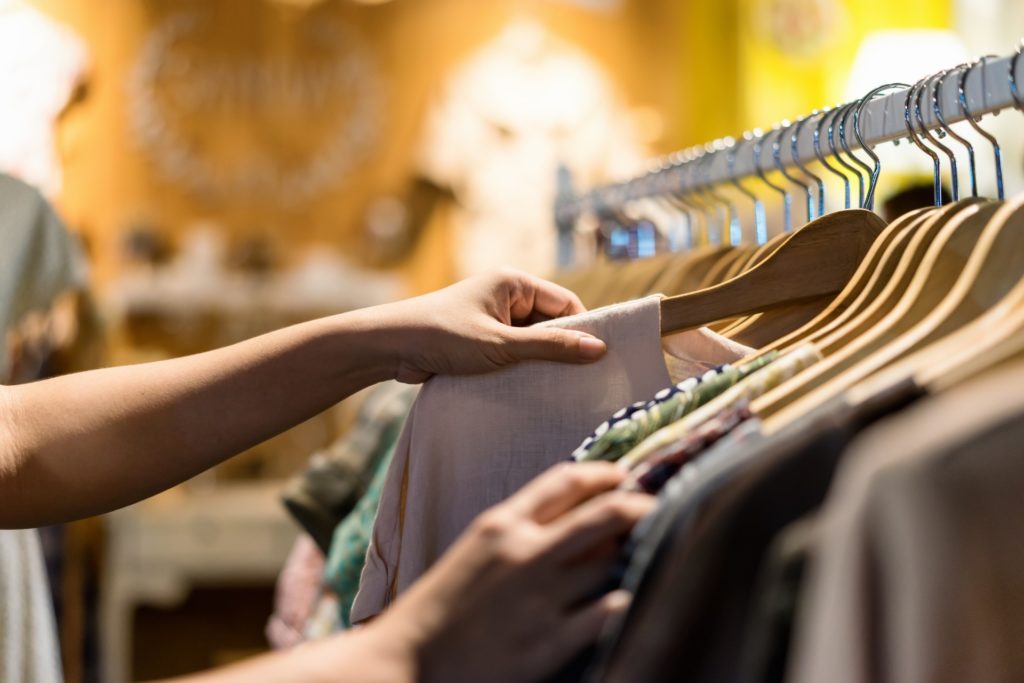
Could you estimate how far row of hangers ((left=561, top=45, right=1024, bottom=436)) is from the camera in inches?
23.1

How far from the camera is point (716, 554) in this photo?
49cm

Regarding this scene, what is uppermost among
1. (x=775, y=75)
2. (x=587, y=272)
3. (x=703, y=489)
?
(x=775, y=75)

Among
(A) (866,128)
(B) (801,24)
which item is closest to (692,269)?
(A) (866,128)

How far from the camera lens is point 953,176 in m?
0.87

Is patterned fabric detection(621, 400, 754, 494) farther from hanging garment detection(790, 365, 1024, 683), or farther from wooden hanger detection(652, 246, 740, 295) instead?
wooden hanger detection(652, 246, 740, 295)

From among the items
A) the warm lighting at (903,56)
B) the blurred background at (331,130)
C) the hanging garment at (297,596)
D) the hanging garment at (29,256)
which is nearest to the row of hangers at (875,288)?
the hanging garment at (297,596)

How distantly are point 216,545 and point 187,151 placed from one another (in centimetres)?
124

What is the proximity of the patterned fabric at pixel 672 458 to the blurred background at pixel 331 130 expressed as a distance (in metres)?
2.47

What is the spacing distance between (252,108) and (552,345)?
109 inches

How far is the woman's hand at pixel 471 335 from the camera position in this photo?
0.79 metres

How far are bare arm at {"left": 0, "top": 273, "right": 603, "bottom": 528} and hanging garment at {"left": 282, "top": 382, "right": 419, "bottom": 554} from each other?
0.43 metres

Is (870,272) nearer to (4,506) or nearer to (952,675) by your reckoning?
(952,675)

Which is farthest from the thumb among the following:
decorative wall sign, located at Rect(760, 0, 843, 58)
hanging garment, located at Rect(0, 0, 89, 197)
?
decorative wall sign, located at Rect(760, 0, 843, 58)

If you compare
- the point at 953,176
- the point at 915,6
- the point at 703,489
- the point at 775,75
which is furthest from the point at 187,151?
the point at 703,489
